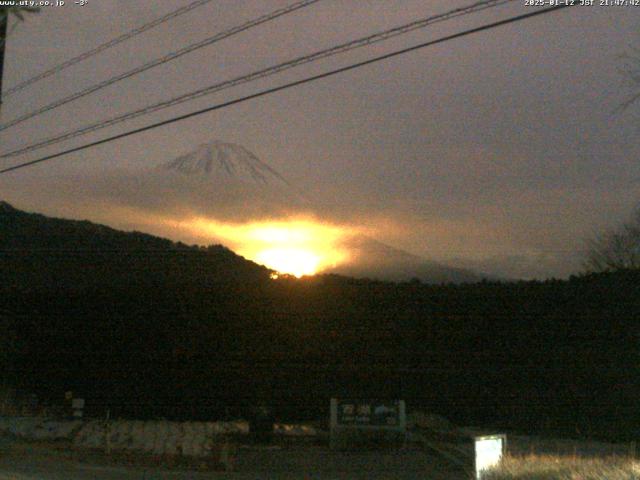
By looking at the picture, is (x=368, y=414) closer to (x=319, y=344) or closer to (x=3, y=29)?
(x=319, y=344)

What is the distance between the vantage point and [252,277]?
21.9m

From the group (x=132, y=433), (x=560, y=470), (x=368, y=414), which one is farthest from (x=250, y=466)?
(x=560, y=470)

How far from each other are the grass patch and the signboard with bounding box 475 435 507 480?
100mm

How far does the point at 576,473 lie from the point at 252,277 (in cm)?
1342

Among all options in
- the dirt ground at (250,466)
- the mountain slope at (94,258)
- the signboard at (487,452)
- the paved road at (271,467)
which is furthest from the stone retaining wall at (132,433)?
the signboard at (487,452)

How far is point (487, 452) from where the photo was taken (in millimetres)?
10391

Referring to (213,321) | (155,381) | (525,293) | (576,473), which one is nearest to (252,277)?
(213,321)

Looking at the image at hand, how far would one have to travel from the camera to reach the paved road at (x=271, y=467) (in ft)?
42.0

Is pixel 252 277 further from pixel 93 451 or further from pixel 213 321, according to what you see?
pixel 93 451

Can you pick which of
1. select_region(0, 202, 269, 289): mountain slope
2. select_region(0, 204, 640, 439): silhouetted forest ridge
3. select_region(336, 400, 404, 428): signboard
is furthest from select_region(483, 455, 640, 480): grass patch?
select_region(0, 202, 269, 289): mountain slope

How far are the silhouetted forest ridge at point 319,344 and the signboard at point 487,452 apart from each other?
336 inches

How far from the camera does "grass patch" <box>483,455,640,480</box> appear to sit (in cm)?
911

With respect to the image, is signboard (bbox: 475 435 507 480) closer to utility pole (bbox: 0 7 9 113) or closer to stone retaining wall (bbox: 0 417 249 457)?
stone retaining wall (bbox: 0 417 249 457)

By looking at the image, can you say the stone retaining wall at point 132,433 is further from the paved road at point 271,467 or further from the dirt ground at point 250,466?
the paved road at point 271,467
